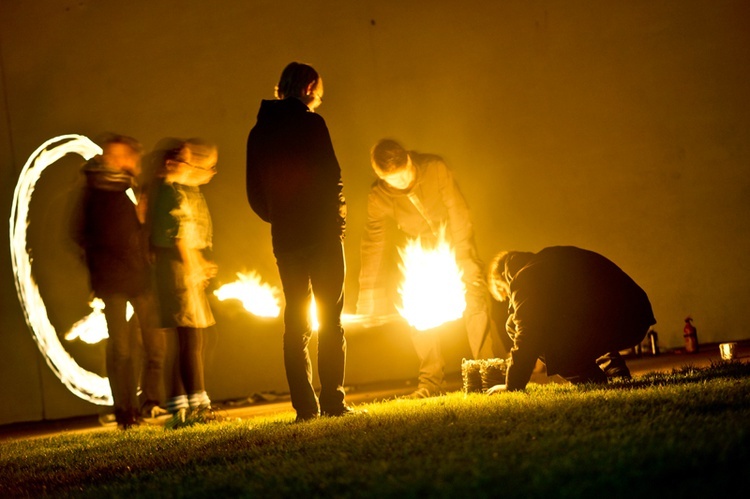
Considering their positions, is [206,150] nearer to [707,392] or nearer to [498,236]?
[498,236]

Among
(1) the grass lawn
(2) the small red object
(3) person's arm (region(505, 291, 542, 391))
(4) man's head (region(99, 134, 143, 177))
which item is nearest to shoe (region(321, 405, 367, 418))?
(1) the grass lawn

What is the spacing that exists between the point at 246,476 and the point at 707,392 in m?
2.31

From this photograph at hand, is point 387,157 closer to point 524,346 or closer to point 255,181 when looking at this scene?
point 255,181

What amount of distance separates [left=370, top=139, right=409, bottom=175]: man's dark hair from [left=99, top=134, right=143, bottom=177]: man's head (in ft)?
6.22

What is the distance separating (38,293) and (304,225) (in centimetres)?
389

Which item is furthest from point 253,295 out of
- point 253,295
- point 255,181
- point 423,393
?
point 255,181

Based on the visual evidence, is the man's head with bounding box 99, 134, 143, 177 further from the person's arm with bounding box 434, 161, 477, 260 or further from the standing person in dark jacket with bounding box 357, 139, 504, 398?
the person's arm with bounding box 434, 161, 477, 260

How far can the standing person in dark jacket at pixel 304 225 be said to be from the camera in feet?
17.7

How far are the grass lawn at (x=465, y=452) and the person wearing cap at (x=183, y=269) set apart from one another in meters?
0.63

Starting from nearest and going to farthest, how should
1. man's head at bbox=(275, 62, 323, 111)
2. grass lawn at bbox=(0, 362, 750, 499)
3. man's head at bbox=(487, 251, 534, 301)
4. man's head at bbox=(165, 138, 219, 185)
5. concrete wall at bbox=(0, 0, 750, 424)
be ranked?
grass lawn at bbox=(0, 362, 750, 499)
man's head at bbox=(275, 62, 323, 111)
man's head at bbox=(487, 251, 534, 301)
man's head at bbox=(165, 138, 219, 185)
concrete wall at bbox=(0, 0, 750, 424)

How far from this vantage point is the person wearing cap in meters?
6.34

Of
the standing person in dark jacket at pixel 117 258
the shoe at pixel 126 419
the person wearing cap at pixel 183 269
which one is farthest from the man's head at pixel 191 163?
the shoe at pixel 126 419

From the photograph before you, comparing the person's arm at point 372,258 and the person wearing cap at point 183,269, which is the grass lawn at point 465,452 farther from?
the person's arm at point 372,258

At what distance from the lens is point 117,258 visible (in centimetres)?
670
